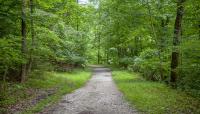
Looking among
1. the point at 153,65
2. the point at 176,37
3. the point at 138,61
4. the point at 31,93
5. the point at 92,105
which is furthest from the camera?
the point at 138,61

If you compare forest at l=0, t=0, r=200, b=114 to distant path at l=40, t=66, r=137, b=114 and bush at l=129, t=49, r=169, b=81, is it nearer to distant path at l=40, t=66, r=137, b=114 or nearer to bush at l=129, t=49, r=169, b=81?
bush at l=129, t=49, r=169, b=81

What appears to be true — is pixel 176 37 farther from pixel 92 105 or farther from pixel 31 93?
pixel 31 93

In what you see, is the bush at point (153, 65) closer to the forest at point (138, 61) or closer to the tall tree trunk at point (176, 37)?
the forest at point (138, 61)

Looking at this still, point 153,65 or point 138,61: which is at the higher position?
point 138,61

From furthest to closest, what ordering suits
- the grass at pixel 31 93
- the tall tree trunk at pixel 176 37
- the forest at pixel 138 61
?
the tall tree trunk at pixel 176 37
the forest at pixel 138 61
the grass at pixel 31 93

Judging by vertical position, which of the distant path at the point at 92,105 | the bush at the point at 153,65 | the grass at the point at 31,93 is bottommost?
the distant path at the point at 92,105

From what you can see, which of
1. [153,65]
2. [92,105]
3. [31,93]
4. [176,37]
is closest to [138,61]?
[153,65]

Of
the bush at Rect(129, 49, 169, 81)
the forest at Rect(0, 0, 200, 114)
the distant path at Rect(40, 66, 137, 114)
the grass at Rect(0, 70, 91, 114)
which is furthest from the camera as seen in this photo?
the bush at Rect(129, 49, 169, 81)

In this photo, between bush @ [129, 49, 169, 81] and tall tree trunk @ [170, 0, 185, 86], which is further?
bush @ [129, 49, 169, 81]

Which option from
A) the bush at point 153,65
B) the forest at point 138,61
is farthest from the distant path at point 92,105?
the bush at point 153,65

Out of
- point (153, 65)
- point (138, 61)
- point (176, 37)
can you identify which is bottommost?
point (153, 65)

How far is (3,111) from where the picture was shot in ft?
33.7

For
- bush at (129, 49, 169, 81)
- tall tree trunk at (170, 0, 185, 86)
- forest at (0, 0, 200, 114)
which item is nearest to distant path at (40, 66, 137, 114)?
forest at (0, 0, 200, 114)

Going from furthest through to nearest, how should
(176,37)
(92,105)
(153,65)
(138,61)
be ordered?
(138,61) → (153,65) → (176,37) → (92,105)
